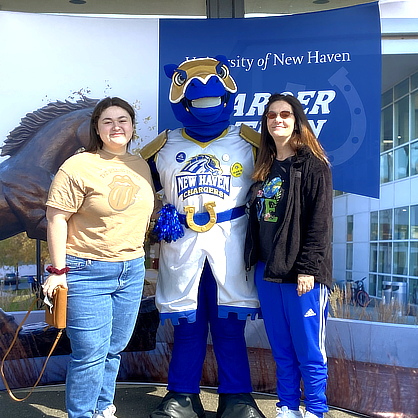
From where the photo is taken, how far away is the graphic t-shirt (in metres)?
2.47

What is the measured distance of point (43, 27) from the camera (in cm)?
346

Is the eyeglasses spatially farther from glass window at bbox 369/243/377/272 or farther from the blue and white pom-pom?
glass window at bbox 369/243/377/272

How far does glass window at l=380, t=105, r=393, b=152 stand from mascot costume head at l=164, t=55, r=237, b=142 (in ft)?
3.51

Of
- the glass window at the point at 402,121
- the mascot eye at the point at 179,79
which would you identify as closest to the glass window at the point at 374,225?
the glass window at the point at 402,121

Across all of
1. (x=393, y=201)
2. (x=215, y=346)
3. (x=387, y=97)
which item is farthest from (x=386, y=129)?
(x=215, y=346)

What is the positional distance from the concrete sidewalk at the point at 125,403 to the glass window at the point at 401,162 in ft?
5.13

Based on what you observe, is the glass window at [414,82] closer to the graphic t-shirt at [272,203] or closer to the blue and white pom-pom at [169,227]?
the graphic t-shirt at [272,203]

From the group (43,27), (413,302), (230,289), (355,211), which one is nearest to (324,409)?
(230,289)

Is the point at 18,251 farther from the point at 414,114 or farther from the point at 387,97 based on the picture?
the point at 414,114

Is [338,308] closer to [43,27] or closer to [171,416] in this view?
[171,416]

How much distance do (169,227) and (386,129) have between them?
1603mm

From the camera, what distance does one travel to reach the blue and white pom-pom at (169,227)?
271 centimetres

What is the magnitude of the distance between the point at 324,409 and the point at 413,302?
102 cm

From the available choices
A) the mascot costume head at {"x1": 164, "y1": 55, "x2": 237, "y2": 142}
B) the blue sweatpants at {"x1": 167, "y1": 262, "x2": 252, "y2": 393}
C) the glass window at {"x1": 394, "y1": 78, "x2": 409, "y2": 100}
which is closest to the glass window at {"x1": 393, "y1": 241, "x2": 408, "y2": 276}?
the glass window at {"x1": 394, "y1": 78, "x2": 409, "y2": 100}
